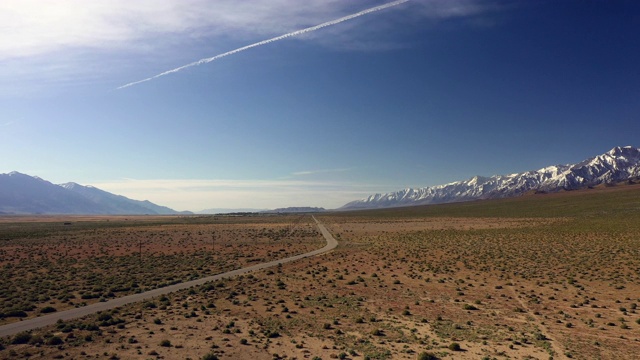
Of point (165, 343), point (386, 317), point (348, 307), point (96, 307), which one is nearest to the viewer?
point (165, 343)

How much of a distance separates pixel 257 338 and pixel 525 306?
66.8ft

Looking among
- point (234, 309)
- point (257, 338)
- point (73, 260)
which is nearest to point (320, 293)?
point (234, 309)

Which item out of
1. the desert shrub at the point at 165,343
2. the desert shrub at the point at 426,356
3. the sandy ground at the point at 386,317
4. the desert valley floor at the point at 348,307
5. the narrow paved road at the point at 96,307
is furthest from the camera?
the narrow paved road at the point at 96,307

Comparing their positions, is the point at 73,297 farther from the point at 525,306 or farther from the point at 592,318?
the point at 592,318

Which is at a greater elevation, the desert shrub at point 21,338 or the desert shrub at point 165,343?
the desert shrub at point 21,338

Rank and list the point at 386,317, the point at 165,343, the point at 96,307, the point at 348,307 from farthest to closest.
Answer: the point at 348,307 → the point at 96,307 → the point at 386,317 → the point at 165,343

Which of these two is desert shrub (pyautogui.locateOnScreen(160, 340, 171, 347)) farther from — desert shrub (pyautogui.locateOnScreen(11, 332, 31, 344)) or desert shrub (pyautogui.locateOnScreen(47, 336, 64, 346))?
desert shrub (pyautogui.locateOnScreen(11, 332, 31, 344))

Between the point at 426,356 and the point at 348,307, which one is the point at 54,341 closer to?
the point at 348,307

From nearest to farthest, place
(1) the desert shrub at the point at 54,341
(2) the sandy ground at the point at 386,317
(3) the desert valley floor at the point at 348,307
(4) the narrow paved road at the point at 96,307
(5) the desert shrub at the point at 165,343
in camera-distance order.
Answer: (2) the sandy ground at the point at 386,317 < (3) the desert valley floor at the point at 348,307 < (1) the desert shrub at the point at 54,341 < (5) the desert shrub at the point at 165,343 < (4) the narrow paved road at the point at 96,307

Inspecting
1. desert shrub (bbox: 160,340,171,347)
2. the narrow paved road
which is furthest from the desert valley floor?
the narrow paved road

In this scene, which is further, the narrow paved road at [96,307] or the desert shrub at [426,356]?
the narrow paved road at [96,307]

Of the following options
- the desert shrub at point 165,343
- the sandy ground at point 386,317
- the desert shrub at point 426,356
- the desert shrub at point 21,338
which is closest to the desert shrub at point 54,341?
the sandy ground at point 386,317

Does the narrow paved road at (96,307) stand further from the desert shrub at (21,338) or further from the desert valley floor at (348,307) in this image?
the desert shrub at (21,338)

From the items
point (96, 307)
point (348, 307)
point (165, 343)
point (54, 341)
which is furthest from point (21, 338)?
point (348, 307)
